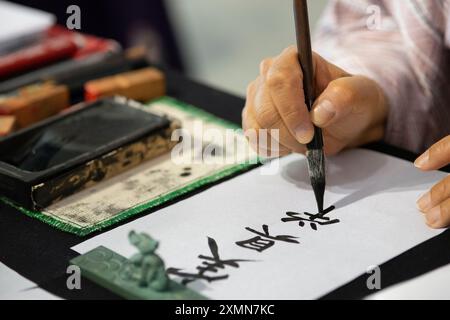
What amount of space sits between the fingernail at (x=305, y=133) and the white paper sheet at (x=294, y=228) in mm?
49

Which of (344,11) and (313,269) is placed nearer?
(313,269)

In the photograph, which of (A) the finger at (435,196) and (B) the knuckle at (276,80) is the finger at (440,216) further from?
(B) the knuckle at (276,80)

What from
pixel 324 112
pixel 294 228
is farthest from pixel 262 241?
pixel 324 112

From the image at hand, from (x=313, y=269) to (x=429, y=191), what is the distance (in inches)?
5.5

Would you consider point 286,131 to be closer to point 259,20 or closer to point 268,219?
point 268,219

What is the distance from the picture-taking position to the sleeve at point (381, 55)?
80 centimetres

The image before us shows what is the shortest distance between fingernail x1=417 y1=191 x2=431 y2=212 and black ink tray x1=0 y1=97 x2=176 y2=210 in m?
0.26

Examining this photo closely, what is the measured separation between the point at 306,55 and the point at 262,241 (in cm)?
16

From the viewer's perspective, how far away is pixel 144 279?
52cm

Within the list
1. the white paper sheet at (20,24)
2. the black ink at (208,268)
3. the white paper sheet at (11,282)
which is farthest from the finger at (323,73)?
the white paper sheet at (20,24)

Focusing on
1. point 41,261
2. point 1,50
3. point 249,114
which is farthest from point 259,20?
point 41,261

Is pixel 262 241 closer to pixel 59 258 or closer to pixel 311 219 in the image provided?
pixel 311 219

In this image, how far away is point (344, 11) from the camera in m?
0.92

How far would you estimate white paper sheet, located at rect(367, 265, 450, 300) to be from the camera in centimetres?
50
